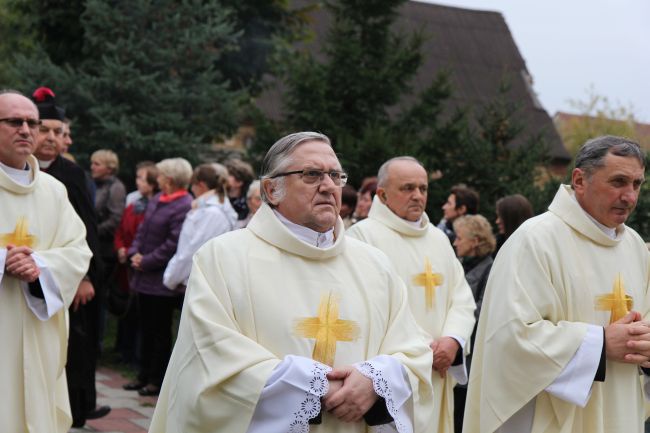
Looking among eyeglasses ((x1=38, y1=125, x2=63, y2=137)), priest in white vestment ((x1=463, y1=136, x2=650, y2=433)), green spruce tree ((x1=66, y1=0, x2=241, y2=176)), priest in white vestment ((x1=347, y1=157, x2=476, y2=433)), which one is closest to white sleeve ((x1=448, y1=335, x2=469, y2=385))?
priest in white vestment ((x1=347, y1=157, x2=476, y2=433))

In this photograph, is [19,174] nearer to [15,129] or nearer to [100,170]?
[15,129]

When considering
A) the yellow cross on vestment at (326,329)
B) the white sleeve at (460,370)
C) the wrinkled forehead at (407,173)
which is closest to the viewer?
the yellow cross on vestment at (326,329)

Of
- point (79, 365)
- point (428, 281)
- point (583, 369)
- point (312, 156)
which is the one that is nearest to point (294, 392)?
point (312, 156)

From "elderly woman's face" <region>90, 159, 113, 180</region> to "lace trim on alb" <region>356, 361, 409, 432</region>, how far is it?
800 centimetres

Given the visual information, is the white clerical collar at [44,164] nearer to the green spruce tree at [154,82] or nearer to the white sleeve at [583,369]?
the white sleeve at [583,369]

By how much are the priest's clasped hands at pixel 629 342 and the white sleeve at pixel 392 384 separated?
4.33 feet

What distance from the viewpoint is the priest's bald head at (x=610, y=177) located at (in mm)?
5246

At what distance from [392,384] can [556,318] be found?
1.45 meters

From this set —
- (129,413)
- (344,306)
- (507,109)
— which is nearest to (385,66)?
(507,109)

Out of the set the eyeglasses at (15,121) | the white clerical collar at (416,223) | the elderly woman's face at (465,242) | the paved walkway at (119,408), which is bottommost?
the paved walkway at (119,408)

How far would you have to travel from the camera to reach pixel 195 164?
47.4 feet

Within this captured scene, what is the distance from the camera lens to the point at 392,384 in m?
4.13

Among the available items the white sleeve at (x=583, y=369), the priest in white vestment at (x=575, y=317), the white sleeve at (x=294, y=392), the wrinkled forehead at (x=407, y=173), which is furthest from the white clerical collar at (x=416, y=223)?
the white sleeve at (x=294, y=392)

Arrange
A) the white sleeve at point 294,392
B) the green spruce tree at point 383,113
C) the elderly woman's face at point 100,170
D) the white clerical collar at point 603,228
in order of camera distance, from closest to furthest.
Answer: the white sleeve at point 294,392
the white clerical collar at point 603,228
the elderly woman's face at point 100,170
the green spruce tree at point 383,113
